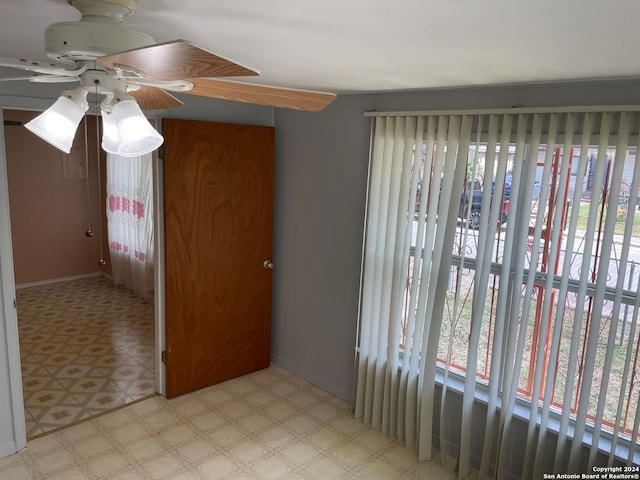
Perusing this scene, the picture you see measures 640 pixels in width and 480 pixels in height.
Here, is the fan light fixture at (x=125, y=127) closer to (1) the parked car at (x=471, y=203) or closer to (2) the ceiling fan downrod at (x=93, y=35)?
(2) the ceiling fan downrod at (x=93, y=35)

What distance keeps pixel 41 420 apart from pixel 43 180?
11.2 feet

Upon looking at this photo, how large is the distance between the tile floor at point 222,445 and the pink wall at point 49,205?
3305 millimetres

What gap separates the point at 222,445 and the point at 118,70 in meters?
2.44

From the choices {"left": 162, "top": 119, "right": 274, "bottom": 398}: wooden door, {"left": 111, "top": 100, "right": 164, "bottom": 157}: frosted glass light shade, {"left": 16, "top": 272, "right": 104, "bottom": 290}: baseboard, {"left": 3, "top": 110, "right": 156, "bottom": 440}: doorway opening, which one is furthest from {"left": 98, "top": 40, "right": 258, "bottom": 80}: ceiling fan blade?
{"left": 16, "top": 272, "right": 104, "bottom": 290}: baseboard

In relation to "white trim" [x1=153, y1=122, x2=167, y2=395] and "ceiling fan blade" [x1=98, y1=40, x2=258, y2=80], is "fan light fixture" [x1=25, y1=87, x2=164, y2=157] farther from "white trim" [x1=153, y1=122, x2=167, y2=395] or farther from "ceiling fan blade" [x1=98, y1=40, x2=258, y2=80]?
"white trim" [x1=153, y1=122, x2=167, y2=395]

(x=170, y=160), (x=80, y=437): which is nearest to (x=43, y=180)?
(x=170, y=160)

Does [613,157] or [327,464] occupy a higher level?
[613,157]

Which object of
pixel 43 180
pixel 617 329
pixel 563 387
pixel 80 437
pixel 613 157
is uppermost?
pixel 613 157

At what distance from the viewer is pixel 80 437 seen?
9.61 feet

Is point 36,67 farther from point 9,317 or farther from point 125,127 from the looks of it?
point 9,317

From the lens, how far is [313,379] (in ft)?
12.3

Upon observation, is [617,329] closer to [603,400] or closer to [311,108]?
[603,400]

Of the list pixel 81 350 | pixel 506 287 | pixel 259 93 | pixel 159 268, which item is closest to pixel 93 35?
pixel 259 93

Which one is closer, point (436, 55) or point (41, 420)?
point (436, 55)
